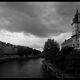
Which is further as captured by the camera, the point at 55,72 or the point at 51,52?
the point at 51,52

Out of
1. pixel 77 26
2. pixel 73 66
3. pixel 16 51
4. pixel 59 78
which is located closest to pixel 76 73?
pixel 73 66

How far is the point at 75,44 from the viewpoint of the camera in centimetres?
5191

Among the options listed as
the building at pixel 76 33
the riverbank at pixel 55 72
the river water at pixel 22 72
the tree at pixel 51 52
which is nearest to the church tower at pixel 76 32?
the building at pixel 76 33

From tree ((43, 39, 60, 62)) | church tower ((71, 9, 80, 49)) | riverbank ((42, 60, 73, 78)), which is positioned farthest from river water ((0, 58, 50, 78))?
church tower ((71, 9, 80, 49))

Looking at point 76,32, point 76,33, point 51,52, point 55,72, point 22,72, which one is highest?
point 76,32

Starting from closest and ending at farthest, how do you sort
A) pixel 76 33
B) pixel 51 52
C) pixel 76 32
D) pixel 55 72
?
pixel 55 72 → pixel 51 52 → pixel 76 33 → pixel 76 32

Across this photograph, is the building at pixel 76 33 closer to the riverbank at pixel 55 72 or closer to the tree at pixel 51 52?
the tree at pixel 51 52

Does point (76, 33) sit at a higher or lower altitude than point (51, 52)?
higher

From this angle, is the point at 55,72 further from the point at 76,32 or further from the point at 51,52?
the point at 76,32

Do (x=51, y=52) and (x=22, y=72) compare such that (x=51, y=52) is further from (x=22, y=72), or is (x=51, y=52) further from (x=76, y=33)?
(x=76, y=33)

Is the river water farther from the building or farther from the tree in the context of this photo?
the building

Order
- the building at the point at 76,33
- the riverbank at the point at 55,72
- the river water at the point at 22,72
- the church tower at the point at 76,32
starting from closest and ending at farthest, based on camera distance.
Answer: the riverbank at the point at 55,72, the river water at the point at 22,72, the church tower at the point at 76,32, the building at the point at 76,33

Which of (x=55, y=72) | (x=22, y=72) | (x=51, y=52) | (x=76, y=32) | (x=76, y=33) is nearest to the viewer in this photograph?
(x=55, y=72)

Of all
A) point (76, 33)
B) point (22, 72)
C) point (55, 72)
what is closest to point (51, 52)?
point (22, 72)
